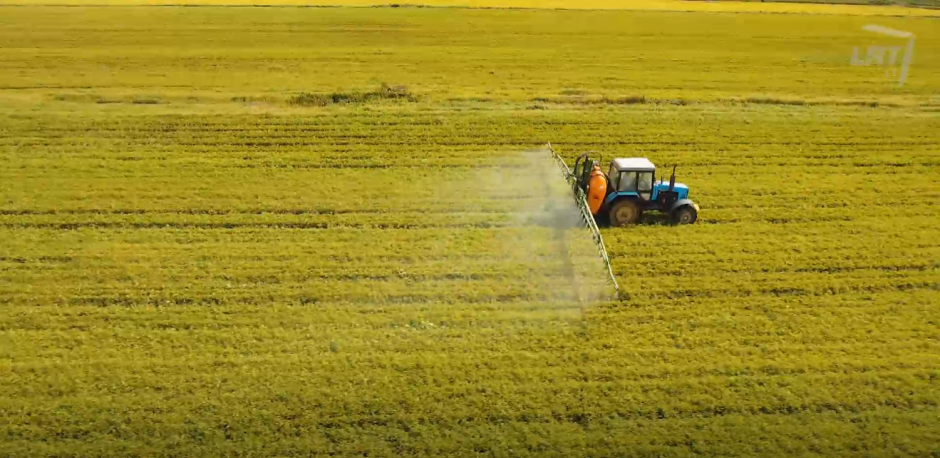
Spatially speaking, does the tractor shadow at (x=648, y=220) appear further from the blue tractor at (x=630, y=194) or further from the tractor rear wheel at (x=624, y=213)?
the tractor rear wheel at (x=624, y=213)

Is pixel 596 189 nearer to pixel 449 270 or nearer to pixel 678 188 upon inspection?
pixel 678 188

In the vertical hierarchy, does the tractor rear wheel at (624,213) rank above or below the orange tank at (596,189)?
below

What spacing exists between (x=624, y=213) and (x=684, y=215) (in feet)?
4.85

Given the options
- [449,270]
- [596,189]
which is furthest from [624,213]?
[449,270]

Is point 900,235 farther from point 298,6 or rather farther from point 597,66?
point 298,6

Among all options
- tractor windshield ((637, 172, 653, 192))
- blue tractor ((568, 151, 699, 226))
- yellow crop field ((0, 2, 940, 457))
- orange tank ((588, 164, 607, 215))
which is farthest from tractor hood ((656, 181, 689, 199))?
orange tank ((588, 164, 607, 215))

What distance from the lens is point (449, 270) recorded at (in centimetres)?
1474

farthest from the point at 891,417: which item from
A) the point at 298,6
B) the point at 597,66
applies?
the point at 298,6

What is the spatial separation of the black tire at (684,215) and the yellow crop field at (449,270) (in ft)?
1.85

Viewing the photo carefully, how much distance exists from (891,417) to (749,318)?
9.83ft

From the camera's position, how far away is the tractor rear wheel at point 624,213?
1666 cm

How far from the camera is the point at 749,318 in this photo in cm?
1342
